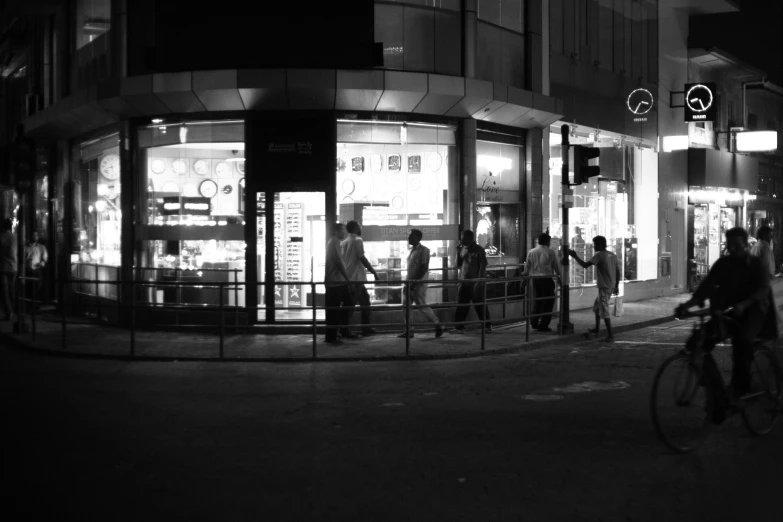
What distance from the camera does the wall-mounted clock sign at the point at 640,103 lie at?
24734 mm

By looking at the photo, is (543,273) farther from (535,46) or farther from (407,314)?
(535,46)

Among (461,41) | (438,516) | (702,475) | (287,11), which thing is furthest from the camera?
(461,41)

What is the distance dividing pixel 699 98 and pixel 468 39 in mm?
11498

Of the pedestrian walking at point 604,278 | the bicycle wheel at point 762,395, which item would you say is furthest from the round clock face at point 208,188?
the bicycle wheel at point 762,395

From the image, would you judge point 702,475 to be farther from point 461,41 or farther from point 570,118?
point 570,118

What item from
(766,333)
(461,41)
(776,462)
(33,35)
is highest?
(33,35)

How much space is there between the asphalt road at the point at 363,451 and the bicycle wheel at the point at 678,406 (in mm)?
145

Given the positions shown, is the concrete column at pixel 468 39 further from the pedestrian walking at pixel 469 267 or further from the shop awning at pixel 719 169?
the shop awning at pixel 719 169

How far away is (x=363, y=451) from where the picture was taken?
7.46m

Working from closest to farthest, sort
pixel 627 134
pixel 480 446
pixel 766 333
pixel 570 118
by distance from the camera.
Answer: pixel 480 446 < pixel 766 333 < pixel 570 118 < pixel 627 134

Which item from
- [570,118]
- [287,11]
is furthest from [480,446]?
[570,118]

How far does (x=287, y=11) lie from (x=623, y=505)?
41.9 feet

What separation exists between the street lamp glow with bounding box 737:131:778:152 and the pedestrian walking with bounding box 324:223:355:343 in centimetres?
2113

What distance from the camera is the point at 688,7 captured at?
1103 inches
